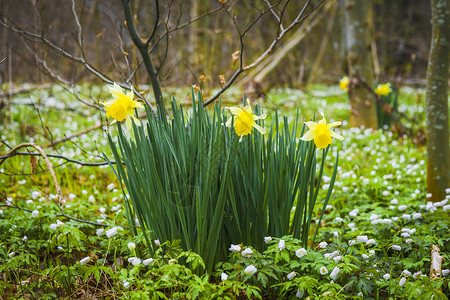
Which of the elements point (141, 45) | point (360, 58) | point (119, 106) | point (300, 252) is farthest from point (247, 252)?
point (360, 58)

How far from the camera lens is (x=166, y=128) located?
1.66 metres

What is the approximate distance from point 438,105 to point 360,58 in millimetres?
2919

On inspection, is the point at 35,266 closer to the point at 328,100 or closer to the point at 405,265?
the point at 405,265

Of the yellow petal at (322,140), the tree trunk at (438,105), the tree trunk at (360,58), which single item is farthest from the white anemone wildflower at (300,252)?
the tree trunk at (360,58)

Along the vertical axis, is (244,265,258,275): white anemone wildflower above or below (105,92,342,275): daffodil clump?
below

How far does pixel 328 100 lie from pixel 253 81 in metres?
3.22

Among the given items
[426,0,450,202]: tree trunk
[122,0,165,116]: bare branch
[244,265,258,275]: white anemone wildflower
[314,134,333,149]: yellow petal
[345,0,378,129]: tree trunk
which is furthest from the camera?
[345,0,378,129]: tree trunk

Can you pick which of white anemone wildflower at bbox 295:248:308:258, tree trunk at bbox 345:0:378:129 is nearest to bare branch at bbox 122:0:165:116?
white anemone wildflower at bbox 295:248:308:258

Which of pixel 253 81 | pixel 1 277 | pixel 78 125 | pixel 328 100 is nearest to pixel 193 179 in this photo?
pixel 1 277

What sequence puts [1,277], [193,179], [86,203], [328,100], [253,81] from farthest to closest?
[328,100], [253,81], [86,203], [1,277], [193,179]

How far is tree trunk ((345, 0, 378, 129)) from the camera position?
5.32m

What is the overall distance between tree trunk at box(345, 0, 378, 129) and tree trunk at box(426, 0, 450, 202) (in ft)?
8.40

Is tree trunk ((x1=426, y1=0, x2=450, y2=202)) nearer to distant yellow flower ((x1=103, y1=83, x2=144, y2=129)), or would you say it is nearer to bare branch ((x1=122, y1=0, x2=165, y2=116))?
bare branch ((x1=122, y1=0, x2=165, y2=116))

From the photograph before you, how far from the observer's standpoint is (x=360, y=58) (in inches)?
214
